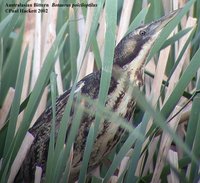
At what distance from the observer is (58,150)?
1167 millimetres

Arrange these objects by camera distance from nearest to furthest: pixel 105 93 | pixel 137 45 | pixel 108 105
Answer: pixel 105 93
pixel 108 105
pixel 137 45

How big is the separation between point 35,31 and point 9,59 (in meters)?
0.11

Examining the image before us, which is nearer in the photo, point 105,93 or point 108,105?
point 105,93

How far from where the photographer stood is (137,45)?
1.52 m

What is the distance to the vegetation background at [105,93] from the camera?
1.16 meters

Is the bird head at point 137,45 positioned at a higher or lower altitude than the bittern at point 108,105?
higher

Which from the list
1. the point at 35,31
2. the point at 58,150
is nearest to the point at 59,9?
the point at 35,31

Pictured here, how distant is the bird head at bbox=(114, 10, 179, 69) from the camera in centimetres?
151

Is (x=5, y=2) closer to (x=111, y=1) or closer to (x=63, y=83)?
(x=63, y=83)

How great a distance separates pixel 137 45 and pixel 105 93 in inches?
15.6

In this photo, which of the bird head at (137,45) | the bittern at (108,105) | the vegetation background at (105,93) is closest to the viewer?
the vegetation background at (105,93)

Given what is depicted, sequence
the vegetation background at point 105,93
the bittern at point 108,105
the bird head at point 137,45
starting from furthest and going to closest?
1. the bird head at point 137,45
2. the bittern at point 108,105
3. the vegetation background at point 105,93

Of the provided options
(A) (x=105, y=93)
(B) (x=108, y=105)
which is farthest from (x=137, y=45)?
(A) (x=105, y=93)

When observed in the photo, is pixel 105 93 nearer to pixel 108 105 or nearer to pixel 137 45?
pixel 108 105
